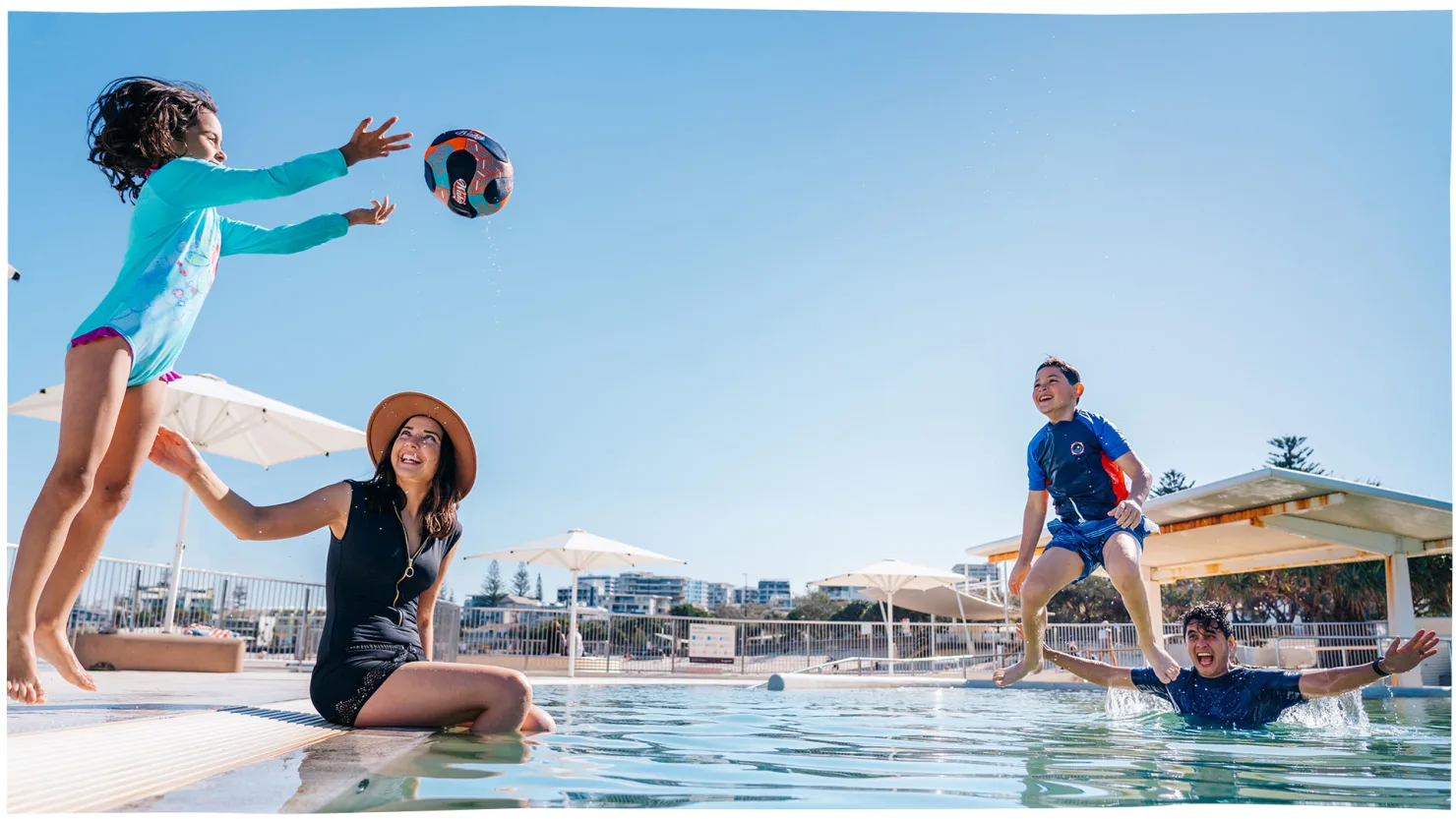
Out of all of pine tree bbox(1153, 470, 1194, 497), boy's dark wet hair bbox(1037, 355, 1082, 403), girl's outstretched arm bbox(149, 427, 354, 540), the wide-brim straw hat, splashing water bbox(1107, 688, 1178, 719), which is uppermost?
pine tree bbox(1153, 470, 1194, 497)

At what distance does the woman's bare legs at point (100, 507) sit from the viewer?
257 cm

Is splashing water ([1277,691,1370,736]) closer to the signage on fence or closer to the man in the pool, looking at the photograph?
the man in the pool

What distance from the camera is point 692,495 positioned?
26.8 meters

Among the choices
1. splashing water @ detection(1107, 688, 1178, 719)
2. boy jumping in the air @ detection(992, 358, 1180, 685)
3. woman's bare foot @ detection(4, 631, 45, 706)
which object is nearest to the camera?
woman's bare foot @ detection(4, 631, 45, 706)

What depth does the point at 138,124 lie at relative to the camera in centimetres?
293

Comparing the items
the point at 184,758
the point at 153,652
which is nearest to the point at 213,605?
the point at 153,652

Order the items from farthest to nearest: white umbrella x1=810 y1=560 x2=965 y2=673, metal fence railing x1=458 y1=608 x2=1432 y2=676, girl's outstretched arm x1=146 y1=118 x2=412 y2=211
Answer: white umbrella x1=810 y1=560 x2=965 y2=673 → metal fence railing x1=458 y1=608 x2=1432 y2=676 → girl's outstretched arm x1=146 y1=118 x2=412 y2=211

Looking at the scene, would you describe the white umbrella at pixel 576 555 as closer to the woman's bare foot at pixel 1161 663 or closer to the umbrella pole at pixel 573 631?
the umbrella pole at pixel 573 631

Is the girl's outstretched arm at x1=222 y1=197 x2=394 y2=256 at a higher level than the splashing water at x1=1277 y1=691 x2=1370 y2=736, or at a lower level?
higher

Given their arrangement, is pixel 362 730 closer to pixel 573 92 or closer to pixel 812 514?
pixel 573 92

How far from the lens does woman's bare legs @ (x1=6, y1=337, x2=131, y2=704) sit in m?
2.36

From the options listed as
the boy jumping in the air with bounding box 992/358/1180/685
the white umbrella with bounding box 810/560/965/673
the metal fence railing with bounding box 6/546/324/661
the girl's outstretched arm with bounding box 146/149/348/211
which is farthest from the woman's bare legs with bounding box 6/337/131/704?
the white umbrella with bounding box 810/560/965/673

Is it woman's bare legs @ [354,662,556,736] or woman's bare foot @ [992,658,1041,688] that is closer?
woman's bare legs @ [354,662,556,736]

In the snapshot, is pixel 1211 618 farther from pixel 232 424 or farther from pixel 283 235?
pixel 232 424
